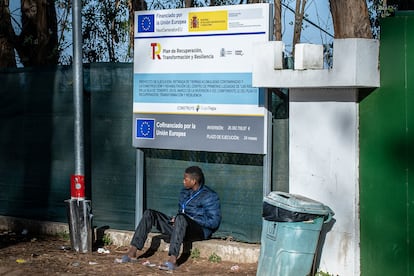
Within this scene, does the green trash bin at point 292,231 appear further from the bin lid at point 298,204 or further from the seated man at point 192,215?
the seated man at point 192,215

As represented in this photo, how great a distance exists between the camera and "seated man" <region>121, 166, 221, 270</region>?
10.1 metres

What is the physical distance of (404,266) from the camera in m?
8.14

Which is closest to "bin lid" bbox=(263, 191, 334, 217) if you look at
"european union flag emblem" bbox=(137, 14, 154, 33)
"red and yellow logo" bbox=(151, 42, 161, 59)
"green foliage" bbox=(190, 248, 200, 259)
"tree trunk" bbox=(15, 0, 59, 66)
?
"green foliage" bbox=(190, 248, 200, 259)

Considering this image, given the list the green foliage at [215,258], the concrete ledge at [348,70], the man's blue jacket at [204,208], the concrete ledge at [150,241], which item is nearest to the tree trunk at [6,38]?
the concrete ledge at [150,241]

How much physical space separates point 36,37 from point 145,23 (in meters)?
5.90

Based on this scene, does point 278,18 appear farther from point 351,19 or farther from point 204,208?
point 204,208

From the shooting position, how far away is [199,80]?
10.2 m

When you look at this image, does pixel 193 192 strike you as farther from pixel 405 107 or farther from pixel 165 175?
pixel 405 107

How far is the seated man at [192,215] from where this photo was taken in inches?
397

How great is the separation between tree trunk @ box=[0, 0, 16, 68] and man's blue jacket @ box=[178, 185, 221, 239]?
18.5 feet

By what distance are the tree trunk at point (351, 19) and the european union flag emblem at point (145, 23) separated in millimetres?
2942

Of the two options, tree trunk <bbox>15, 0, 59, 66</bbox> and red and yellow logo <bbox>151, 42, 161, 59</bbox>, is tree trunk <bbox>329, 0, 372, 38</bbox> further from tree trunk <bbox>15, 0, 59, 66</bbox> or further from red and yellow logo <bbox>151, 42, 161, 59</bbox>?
tree trunk <bbox>15, 0, 59, 66</bbox>

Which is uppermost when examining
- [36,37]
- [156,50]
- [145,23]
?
[36,37]

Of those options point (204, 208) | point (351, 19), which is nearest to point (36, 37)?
point (351, 19)
